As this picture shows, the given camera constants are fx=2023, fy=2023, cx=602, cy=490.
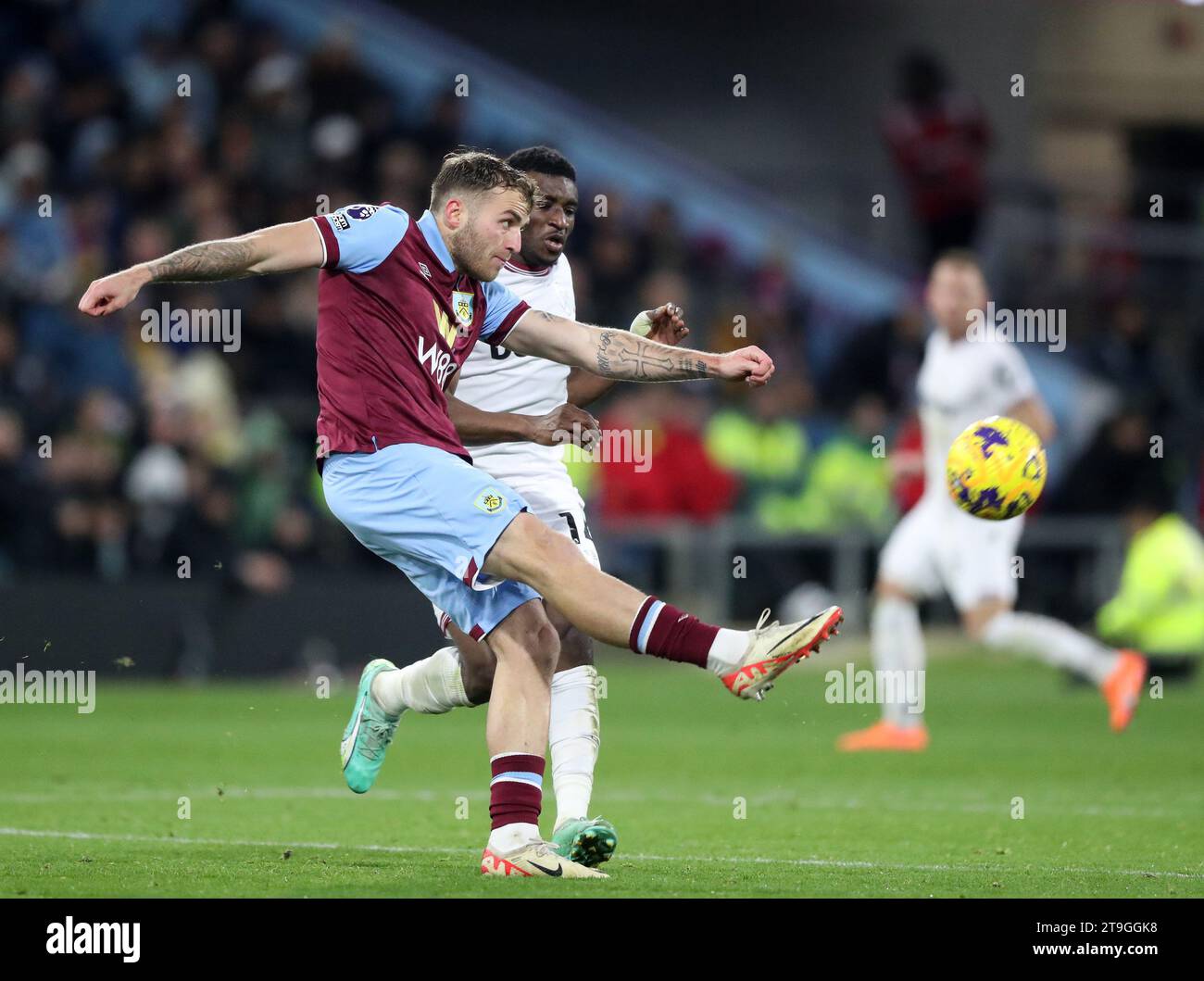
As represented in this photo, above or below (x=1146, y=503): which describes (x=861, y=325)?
above

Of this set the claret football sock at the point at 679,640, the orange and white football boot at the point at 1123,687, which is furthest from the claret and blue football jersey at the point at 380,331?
the orange and white football boot at the point at 1123,687

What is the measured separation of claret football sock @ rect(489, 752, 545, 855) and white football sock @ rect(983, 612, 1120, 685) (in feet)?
19.7

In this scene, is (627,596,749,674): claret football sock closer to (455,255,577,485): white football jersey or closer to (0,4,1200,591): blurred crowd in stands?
(455,255,577,485): white football jersey

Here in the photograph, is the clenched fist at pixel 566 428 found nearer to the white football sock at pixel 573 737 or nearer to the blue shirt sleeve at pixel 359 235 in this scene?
the white football sock at pixel 573 737

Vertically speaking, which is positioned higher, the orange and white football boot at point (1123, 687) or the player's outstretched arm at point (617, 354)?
the player's outstretched arm at point (617, 354)

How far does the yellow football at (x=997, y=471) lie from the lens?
9305 mm

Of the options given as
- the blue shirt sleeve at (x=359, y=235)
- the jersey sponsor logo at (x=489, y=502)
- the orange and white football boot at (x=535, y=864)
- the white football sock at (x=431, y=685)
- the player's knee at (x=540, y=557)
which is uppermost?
the blue shirt sleeve at (x=359, y=235)

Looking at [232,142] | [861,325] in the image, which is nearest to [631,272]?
[861,325]

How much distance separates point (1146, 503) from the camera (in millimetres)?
16875

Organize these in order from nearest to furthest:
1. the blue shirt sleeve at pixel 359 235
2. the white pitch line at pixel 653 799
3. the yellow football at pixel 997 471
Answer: the blue shirt sleeve at pixel 359 235
the white pitch line at pixel 653 799
the yellow football at pixel 997 471

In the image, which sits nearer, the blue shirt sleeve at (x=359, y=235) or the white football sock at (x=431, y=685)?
the blue shirt sleeve at (x=359, y=235)

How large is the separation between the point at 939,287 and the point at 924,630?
738cm

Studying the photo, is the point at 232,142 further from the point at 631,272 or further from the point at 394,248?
the point at 394,248

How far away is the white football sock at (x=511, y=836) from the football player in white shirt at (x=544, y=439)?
386 mm
